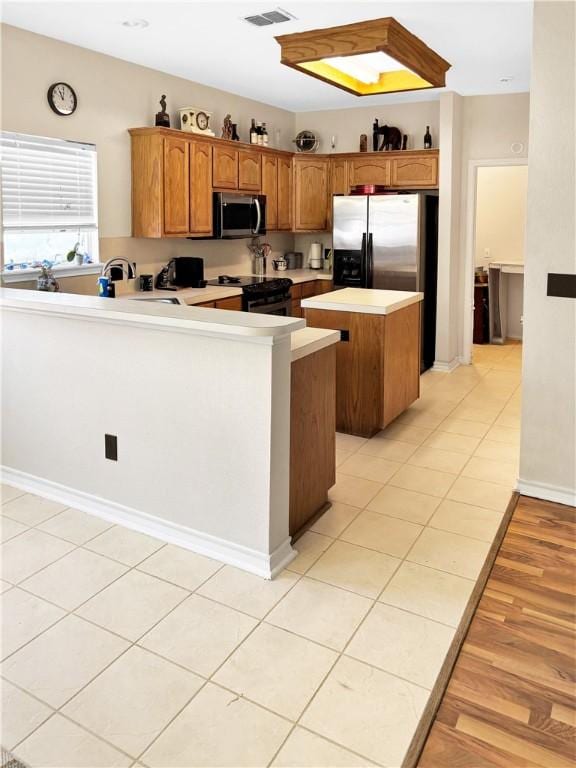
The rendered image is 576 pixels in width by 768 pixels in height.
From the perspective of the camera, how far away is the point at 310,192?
22.5ft

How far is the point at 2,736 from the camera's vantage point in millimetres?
1847

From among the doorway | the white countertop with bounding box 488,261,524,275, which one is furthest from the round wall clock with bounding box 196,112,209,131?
the white countertop with bounding box 488,261,524,275

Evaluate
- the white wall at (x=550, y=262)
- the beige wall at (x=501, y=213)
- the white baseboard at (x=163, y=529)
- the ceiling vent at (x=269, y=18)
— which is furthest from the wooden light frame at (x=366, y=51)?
the beige wall at (x=501, y=213)

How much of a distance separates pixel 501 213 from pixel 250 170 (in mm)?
3680

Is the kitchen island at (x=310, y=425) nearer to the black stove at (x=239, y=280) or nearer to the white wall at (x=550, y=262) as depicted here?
the white wall at (x=550, y=262)

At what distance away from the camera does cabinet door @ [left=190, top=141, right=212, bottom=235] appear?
17.3ft

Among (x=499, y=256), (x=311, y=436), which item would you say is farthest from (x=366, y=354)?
(x=499, y=256)

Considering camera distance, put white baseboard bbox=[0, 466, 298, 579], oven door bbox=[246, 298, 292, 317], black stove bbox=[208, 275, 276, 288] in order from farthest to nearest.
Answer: black stove bbox=[208, 275, 276, 288] < oven door bbox=[246, 298, 292, 317] < white baseboard bbox=[0, 466, 298, 579]

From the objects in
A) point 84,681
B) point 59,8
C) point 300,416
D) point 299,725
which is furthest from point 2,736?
point 59,8

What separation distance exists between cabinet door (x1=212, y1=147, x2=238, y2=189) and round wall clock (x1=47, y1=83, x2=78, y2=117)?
134 centimetres

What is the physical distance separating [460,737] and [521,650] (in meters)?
0.50

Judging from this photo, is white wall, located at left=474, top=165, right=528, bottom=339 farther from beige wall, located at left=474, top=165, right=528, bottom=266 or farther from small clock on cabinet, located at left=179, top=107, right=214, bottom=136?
small clock on cabinet, located at left=179, top=107, right=214, bottom=136

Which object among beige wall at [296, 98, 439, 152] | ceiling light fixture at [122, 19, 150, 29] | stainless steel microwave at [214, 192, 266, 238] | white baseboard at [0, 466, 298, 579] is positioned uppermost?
beige wall at [296, 98, 439, 152]

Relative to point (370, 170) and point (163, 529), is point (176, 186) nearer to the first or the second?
point (370, 170)
